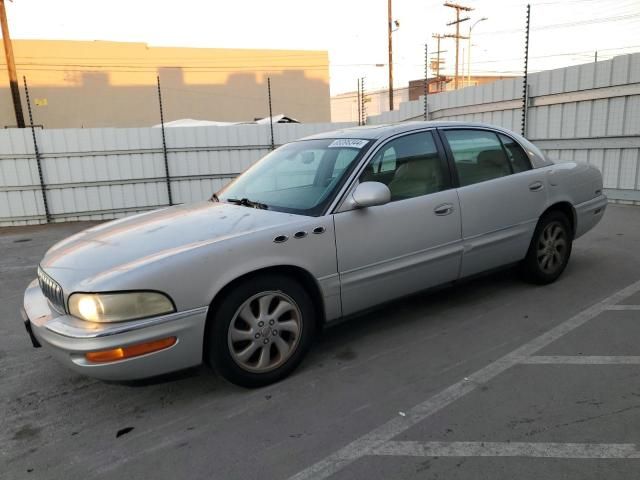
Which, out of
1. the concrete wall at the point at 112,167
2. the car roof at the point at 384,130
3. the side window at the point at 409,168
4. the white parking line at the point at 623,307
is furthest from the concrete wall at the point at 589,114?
the side window at the point at 409,168

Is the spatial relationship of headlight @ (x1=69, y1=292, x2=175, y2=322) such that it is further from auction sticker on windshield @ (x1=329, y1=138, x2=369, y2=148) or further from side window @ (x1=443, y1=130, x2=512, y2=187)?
side window @ (x1=443, y1=130, x2=512, y2=187)

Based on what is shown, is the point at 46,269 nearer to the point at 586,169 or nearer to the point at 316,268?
the point at 316,268

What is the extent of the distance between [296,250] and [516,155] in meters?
2.54

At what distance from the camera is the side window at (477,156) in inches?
158

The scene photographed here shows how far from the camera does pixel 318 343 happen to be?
12.3 feet

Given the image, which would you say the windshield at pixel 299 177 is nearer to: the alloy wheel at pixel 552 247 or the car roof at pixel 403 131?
the car roof at pixel 403 131

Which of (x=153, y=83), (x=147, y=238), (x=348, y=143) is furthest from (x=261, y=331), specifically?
(x=153, y=83)

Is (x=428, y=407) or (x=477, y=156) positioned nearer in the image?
(x=428, y=407)

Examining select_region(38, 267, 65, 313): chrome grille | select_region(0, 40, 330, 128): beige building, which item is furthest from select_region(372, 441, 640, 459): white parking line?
select_region(0, 40, 330, 128): beige building

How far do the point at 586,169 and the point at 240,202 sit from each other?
3.57 m

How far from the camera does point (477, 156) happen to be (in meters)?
4.16

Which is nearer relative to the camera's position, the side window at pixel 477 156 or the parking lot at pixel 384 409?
the parking lot at pixel 384 409

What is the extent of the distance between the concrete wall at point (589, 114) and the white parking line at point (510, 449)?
7498 millimetres

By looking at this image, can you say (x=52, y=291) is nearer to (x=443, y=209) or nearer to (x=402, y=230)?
(x=402, y=230)
